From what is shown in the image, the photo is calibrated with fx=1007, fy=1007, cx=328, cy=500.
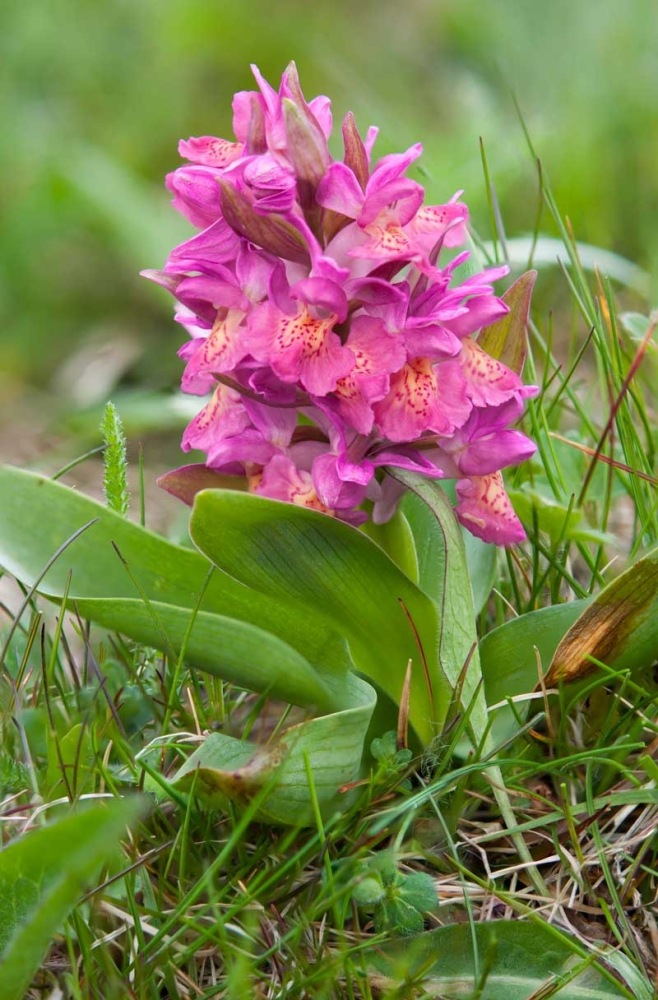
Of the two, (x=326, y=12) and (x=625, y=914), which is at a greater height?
(x=326, y=12)

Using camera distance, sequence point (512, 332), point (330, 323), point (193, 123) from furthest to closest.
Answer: point (193, 123)
point (512, 332)
point (330, 323)

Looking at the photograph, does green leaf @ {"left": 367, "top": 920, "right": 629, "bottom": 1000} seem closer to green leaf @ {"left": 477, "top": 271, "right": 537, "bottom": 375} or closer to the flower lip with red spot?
the flower lip with red spot

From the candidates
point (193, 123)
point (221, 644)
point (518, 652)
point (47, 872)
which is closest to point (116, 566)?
point (221, 644)

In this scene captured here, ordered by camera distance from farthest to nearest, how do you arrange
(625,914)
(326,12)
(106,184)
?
1. (326,12)
2. (106,184)
3. (625,914)

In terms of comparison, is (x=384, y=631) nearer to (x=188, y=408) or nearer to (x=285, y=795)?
(x=285, y=795)

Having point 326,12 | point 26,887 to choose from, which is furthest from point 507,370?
point 326,12

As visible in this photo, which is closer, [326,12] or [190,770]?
[190,770]

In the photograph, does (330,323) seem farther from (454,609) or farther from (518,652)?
(518,652)
